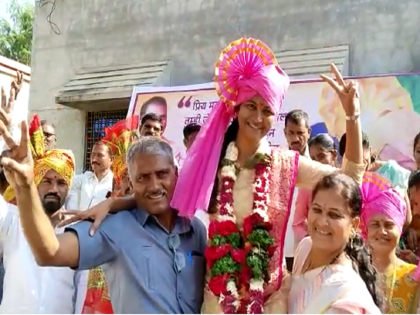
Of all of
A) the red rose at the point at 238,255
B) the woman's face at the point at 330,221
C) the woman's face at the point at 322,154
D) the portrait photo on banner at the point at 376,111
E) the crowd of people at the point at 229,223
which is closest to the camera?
the crowd of people at the point at 229,223

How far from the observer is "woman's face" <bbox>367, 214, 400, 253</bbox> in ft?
9.77

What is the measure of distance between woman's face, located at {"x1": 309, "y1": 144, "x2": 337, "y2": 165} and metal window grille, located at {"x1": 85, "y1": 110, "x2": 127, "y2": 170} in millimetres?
5502

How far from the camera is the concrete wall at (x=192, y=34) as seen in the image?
7.57 m

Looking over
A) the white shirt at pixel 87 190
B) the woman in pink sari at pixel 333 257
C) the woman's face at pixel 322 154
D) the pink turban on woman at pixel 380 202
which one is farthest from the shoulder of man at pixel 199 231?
the white shirt at pixel 87 190

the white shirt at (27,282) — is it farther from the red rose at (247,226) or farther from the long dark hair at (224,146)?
the red rose at (247,226)

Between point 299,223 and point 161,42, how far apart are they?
5777 mm

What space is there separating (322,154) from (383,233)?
1.57 m

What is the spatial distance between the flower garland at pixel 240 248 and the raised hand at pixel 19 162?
0.77 metres

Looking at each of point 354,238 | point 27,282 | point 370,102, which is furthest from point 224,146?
point 370,102

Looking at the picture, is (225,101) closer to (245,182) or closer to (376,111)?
(245,182)

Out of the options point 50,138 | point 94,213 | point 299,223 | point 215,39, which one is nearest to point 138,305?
point 94,213

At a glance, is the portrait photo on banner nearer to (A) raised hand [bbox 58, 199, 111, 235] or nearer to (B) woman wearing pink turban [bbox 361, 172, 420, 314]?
(B) woman wearing pink turban [bbox 361, 172, 420, 314]

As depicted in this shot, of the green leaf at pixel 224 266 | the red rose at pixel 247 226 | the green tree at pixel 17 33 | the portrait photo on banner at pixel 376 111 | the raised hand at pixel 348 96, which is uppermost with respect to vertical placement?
the green tree at pixel 17 33

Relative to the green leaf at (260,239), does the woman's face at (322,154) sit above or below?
above
